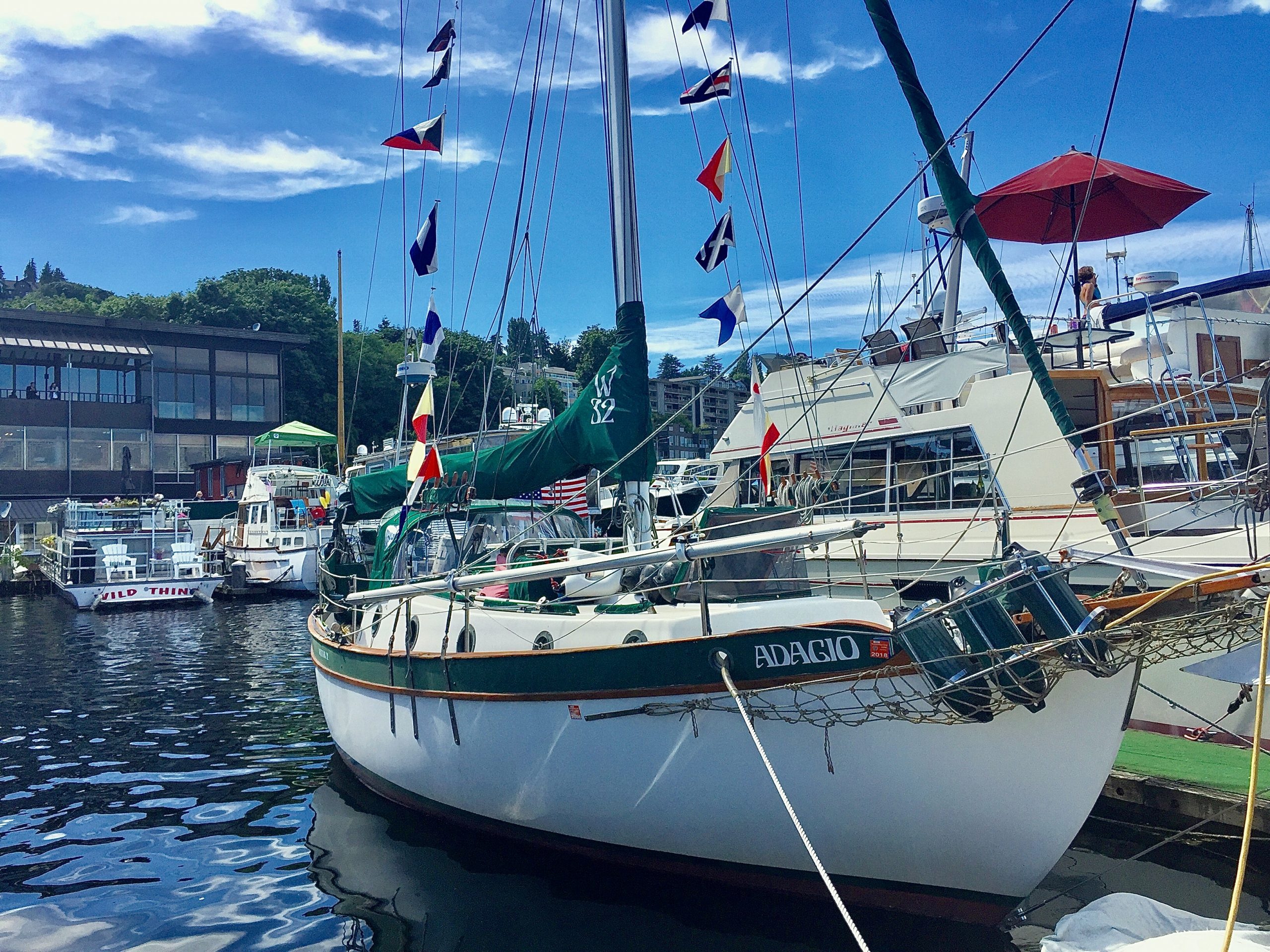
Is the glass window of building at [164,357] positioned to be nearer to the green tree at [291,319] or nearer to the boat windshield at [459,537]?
the green tree at [291,319]

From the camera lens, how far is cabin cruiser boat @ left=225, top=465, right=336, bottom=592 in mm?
32406

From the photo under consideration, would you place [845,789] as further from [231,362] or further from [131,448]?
[231,362]

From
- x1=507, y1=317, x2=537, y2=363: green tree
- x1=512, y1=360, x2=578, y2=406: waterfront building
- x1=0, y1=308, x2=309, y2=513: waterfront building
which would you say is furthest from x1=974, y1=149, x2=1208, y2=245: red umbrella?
x1=0, y1=308, x2=309, y2=513: waterfront building

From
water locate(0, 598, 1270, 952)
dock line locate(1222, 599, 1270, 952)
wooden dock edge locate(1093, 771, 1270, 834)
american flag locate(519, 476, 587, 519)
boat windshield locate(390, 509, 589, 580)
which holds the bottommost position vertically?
water locate(0, 598, 1270, 952)

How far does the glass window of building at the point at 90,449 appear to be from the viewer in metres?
45.6

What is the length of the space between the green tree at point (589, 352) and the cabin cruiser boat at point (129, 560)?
1518cm

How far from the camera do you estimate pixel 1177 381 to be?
11625mm

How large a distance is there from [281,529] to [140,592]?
6.99 metres

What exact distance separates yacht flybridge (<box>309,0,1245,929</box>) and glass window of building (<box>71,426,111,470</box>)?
1723 inches

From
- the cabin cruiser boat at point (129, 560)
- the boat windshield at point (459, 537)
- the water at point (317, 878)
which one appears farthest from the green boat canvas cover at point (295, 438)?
the boat windshield at point (459, 537)

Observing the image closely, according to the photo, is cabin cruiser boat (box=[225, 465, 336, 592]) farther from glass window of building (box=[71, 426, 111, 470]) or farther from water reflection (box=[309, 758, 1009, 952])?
water reflection (box=[309, 758, 1009, 952])

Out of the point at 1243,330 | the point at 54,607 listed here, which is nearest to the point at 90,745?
the point at 1243,330

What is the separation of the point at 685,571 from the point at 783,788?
6.16 feet

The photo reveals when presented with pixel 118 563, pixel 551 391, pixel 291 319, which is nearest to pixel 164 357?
pixel 291 319
